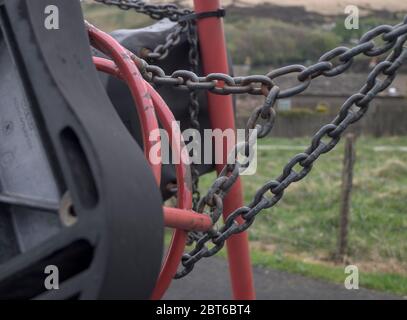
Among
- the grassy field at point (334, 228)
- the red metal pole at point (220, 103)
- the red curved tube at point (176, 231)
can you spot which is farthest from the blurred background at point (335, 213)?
the red metal pole at point (220, 103)

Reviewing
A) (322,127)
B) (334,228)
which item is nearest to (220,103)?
(322,127)

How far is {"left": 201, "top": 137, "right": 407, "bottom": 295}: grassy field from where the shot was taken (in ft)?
11.0

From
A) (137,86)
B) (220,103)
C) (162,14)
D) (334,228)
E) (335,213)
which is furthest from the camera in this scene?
(335,213)

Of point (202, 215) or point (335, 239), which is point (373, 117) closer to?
point (335, 239)

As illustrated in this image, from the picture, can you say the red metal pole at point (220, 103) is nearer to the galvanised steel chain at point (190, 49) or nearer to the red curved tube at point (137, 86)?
the galvanised steel chain at point (190, 49)

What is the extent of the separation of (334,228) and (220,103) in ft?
9.27

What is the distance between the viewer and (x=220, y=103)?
1.39m

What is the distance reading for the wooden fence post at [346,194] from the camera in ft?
11.7

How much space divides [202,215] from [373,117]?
1420cm

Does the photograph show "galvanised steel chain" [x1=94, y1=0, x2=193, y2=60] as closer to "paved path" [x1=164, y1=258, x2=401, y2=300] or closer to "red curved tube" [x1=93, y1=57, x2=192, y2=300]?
"red curved tube" [x1=93, y1=57, x2=192, y2=300]

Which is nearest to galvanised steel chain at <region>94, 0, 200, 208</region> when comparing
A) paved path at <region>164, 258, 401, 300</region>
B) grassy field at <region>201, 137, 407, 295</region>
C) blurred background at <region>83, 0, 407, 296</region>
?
blurred background at <region>83, 0, 407, 296</region>

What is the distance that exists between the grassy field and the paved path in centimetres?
11

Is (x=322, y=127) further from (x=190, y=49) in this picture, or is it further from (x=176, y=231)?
(x=190, y=49)
